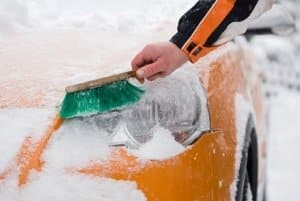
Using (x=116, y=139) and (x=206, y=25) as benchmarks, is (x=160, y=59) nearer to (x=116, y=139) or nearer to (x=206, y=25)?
(x=206, y=25)

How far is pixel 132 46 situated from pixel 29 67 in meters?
0.47

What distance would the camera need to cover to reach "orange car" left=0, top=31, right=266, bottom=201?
1.76 meters

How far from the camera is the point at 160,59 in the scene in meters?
2.01

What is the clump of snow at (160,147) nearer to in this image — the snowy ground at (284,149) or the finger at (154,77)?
the finger at (154,77)

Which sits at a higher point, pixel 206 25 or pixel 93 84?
pixel 206 25

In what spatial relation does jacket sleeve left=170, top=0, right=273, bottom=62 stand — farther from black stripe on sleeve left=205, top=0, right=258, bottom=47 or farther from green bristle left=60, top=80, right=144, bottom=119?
green bristle left=60, top=80, right=144, bottom=119

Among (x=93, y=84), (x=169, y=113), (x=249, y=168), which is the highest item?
(x=93, y=84)

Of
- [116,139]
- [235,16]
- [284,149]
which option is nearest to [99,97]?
[116,139]

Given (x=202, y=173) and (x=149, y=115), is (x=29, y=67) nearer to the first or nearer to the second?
(x=149, y=115)

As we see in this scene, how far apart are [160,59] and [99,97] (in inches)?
9.1

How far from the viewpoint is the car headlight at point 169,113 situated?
1879 millimetres

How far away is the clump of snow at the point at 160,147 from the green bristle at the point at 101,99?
14 centimetres

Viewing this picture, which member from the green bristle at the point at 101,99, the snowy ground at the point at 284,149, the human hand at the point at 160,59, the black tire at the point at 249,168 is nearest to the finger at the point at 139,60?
the human hand at the point at 160,59

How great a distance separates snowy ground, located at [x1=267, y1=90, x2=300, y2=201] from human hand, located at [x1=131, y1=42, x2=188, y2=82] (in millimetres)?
2996
